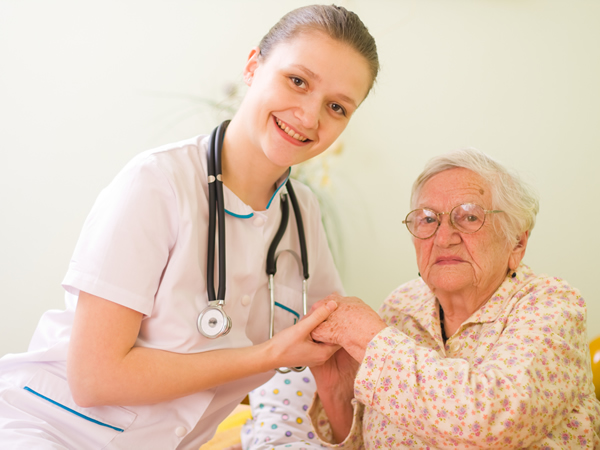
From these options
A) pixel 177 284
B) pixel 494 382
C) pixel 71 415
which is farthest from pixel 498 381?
pixel 71 415

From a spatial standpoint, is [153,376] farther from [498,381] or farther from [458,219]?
[458,219]

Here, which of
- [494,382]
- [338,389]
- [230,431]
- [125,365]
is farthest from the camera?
[230,431]

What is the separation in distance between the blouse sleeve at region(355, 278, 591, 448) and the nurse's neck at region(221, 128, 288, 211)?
0.56m

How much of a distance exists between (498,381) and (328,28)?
939 mm

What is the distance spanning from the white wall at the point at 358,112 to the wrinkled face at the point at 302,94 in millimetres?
1320

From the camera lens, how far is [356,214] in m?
2.70

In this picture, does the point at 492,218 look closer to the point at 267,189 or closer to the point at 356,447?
the point at 267,189

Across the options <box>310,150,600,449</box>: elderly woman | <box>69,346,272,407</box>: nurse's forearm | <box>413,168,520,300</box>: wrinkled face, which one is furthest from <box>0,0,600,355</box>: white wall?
<box>69,346,272,407</box>: nurse's forearm

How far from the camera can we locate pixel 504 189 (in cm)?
141

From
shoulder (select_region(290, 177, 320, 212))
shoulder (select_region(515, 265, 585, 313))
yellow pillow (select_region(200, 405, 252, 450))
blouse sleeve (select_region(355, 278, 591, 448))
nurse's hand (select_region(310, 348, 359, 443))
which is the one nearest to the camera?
blouse sleeve (select_region(355, 278, 591, 448))

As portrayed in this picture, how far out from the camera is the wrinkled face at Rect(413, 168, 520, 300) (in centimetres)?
138

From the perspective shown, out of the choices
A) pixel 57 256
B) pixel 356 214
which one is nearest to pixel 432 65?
pixel 356 214

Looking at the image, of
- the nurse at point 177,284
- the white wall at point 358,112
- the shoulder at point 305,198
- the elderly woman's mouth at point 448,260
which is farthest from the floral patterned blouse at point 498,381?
the white wall at point 358,112

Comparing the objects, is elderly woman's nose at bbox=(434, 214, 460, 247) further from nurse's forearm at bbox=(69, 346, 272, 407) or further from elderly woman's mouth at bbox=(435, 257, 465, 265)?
nurse's forearm at bbox=(69, 346, 272, 407)
